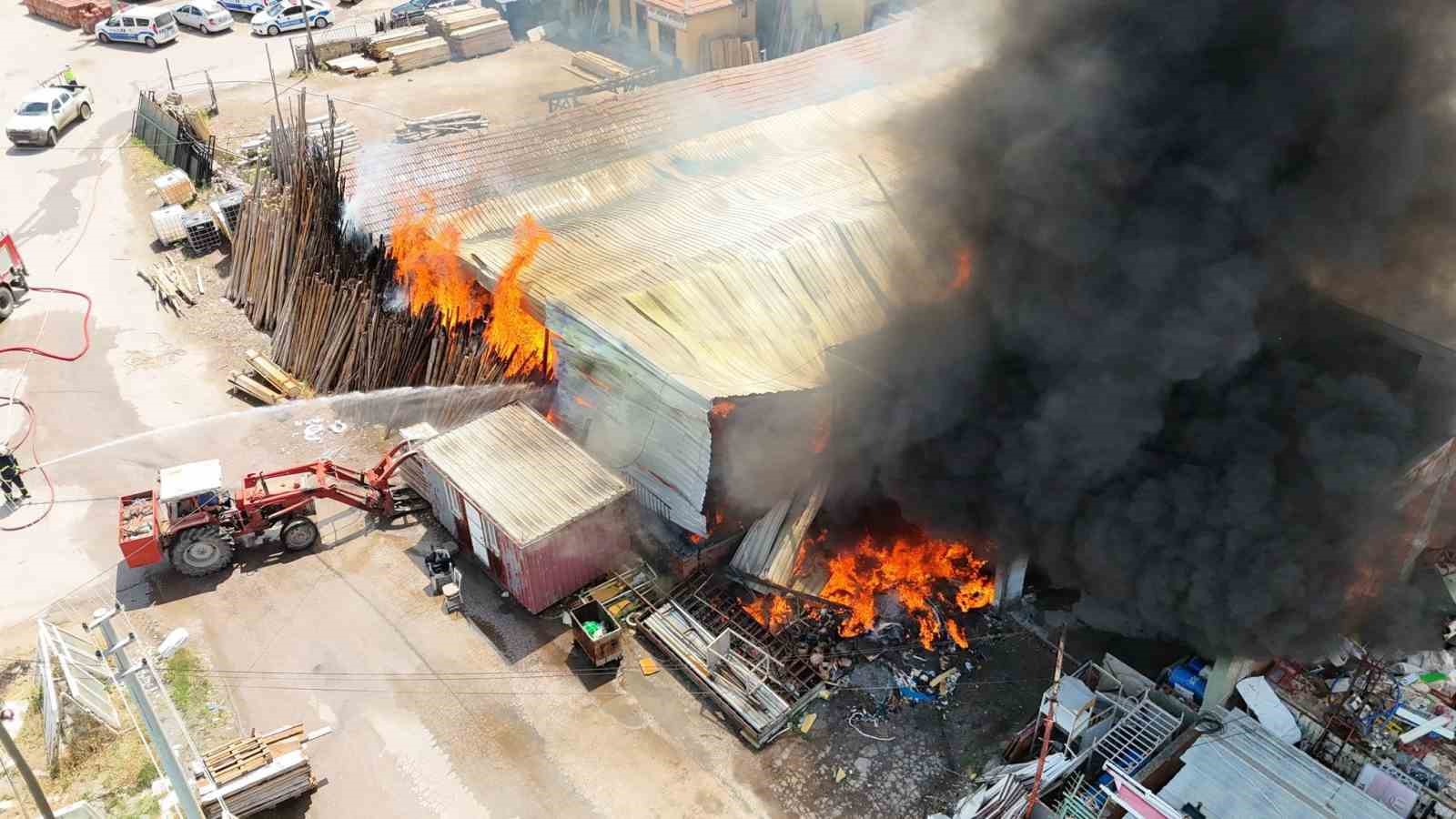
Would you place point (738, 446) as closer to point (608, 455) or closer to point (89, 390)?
point (608, 455)

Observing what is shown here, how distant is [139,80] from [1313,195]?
39305 mm

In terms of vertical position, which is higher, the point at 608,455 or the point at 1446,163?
the point at 1446,163

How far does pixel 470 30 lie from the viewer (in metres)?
39.6

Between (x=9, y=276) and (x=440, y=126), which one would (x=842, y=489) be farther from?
(x=9, y=276)

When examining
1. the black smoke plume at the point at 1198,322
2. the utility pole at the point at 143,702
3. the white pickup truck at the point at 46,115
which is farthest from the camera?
the white pickup truck at the point at 46,115

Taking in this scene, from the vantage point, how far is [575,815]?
13.9 m

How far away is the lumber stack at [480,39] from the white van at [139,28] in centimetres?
1179

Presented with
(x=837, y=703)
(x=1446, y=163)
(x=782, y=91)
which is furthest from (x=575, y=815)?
(x=782, y=91)

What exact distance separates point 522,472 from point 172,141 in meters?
22.1

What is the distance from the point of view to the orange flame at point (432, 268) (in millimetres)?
20531

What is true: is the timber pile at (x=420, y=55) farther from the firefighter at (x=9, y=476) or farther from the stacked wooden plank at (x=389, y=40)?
the firefighter at (x=9, y=476)

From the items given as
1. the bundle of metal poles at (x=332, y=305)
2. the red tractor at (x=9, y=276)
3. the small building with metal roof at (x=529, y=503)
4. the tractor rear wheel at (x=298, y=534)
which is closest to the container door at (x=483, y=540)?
the small building with metal roof at (x=529, y=503)

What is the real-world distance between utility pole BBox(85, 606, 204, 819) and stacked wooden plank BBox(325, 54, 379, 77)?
3184 centimetres

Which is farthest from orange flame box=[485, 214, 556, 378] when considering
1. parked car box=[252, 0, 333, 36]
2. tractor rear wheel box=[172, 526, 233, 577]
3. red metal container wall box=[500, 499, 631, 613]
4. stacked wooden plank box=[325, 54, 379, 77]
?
parked car box=[252, 0, 333, 36]
